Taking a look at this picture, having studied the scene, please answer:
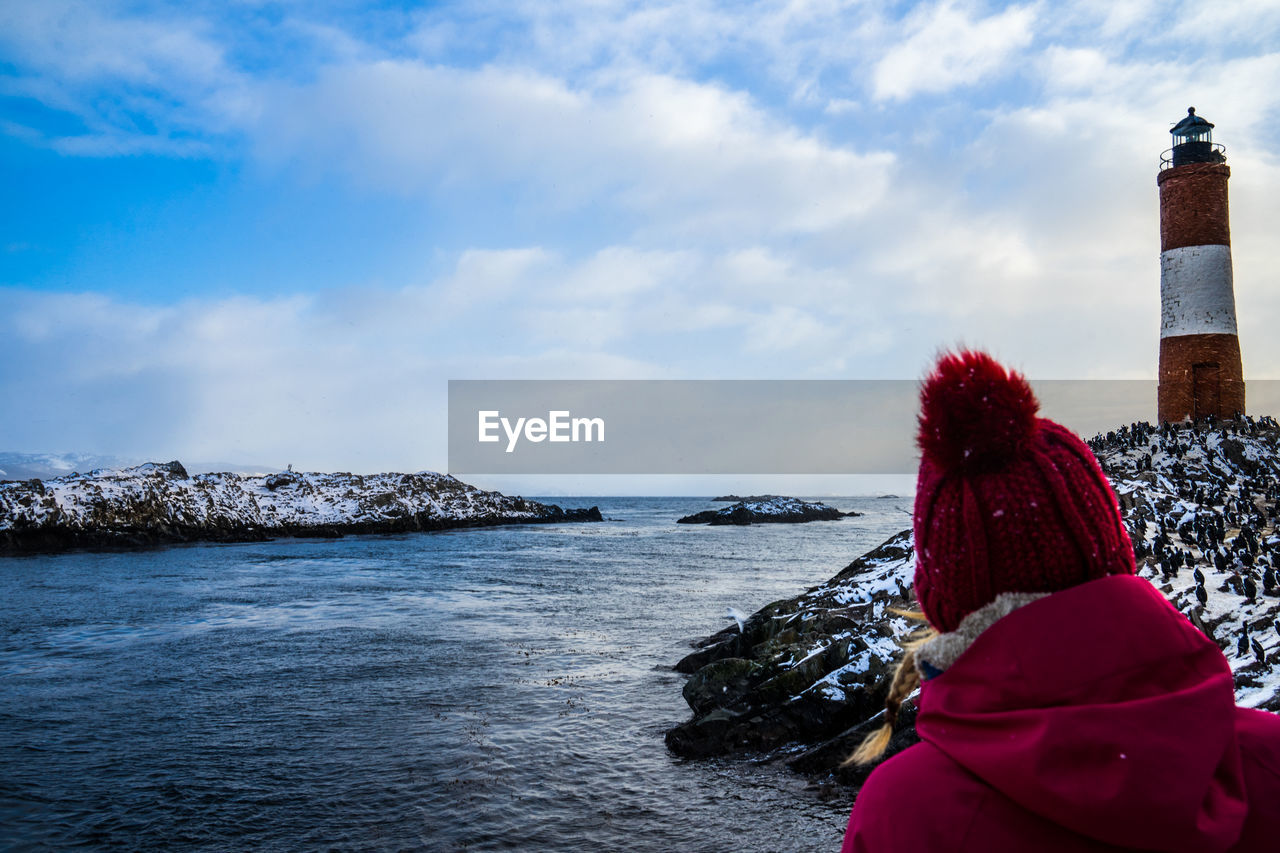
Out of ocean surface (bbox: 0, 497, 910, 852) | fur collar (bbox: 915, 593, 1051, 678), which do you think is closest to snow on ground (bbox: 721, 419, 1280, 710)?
ocean surface (bbox: 0, 497, 910, 852)

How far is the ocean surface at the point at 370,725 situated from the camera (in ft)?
28.1

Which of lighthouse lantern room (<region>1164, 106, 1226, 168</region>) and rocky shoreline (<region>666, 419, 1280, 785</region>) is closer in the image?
rocky shoreline (<region>666, 419, 1280, 785</region>)

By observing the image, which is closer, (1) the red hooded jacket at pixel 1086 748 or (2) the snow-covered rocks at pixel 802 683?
(1) the red hooded jacket at pixel 1086 748

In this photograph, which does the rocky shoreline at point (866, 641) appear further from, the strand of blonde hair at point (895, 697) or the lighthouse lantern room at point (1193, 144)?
the lighthouse lantern room at point (1193, 144)

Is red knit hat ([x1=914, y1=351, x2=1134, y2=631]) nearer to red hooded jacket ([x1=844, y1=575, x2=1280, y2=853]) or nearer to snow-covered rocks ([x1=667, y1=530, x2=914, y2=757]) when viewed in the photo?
red hooded jacket ([x1=844, y1=575, x2=1280, y2=853])

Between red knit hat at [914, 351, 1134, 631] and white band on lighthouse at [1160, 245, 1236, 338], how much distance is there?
29.4m

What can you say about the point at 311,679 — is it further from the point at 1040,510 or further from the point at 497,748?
the point at 1040,510

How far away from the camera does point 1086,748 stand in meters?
1.30

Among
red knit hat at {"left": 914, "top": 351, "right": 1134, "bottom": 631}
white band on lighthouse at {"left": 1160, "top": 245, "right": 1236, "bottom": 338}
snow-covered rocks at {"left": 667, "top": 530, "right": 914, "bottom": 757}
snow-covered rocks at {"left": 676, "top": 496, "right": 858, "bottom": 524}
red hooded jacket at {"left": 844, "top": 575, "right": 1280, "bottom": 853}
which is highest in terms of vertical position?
white band on lighthouse at {"left": 1160, "top": 245, "right": 1236, "bottom": 338}

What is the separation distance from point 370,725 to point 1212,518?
16025mm

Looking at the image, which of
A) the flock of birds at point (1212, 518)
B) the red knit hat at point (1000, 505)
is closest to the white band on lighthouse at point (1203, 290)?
the flock of birds at point (1212, 518)

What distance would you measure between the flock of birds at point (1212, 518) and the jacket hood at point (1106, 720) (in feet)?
25.8

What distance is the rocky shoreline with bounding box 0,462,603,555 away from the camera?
4578cm

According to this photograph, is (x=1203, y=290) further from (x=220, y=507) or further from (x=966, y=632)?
(x=220, y=507)
